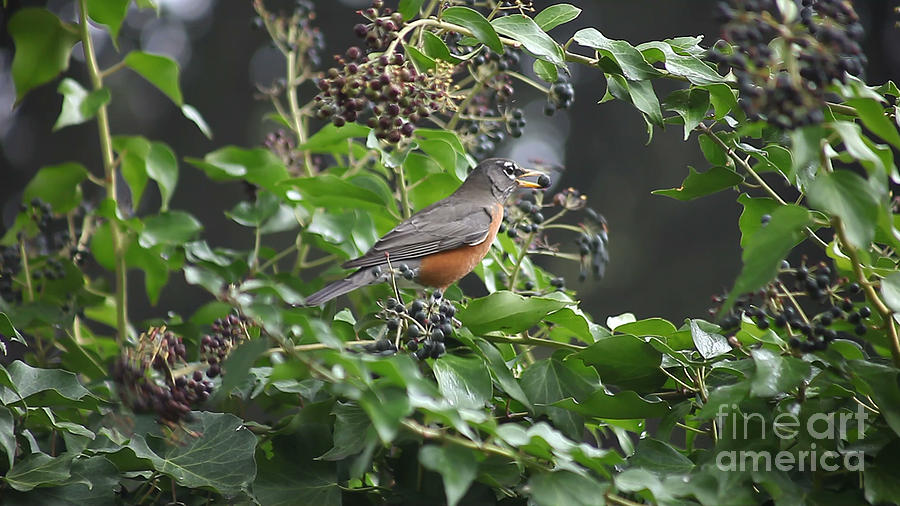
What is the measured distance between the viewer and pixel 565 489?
834 mm

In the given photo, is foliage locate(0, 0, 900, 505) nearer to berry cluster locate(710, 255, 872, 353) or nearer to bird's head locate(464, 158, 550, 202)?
berry cluster locate(710, 255, 872, 353)

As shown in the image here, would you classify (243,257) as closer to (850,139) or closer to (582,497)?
(582,497)

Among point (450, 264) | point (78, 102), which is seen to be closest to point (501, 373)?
point (450, 264)

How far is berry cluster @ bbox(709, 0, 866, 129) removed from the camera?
2.48ft

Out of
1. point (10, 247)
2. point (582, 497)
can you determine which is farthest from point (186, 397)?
point (10, 247)

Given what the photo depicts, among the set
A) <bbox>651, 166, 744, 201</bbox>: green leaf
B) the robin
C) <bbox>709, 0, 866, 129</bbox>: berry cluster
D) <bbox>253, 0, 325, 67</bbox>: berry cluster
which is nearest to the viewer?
<bbox>709, 0, 866, 129</bbox>: berry cluster

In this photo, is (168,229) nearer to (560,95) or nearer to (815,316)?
(560,95)

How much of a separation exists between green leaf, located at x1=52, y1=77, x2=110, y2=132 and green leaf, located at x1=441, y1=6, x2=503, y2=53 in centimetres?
76

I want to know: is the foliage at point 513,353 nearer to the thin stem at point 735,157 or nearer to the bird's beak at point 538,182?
the thin stem at point 735,157

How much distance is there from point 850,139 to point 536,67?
674 millimetres

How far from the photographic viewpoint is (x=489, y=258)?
182cm

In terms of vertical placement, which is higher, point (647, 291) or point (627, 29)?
point (627, 29)

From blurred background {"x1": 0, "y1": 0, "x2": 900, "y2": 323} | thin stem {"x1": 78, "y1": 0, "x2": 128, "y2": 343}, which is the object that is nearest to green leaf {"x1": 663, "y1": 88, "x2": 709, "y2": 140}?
thin stem {"x1": 78, "y1": 0, "x2": 128, "y2": 343}

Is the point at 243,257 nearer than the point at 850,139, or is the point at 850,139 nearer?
the point at 850,139
